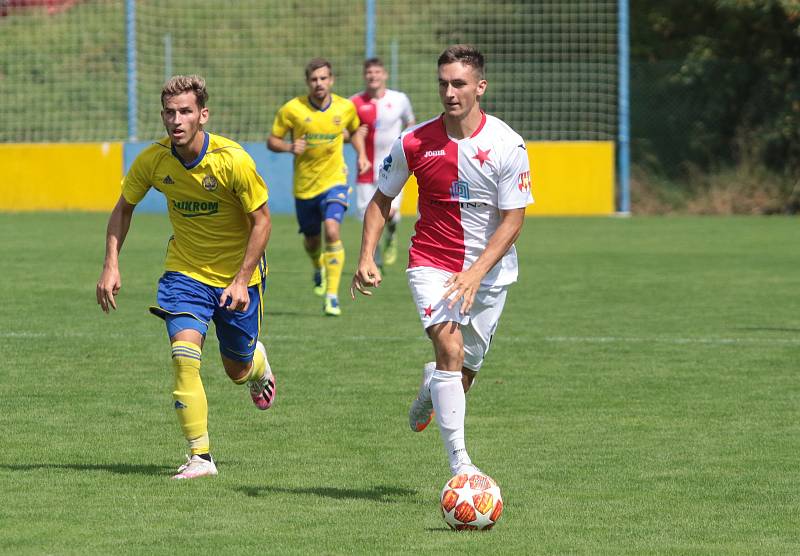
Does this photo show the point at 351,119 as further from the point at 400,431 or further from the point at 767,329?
the point at 400,431

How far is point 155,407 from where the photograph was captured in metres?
8.41

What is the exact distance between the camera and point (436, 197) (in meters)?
6.61

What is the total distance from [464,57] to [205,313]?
5.59 feet

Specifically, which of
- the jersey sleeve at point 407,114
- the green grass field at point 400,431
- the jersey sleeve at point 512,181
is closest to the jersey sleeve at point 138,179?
the green grass field at point 400,431

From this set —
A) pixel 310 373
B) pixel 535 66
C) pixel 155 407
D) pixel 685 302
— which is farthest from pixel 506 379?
pixel 535 66

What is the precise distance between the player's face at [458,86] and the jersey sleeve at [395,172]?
31 centimetres

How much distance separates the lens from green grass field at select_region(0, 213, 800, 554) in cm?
568

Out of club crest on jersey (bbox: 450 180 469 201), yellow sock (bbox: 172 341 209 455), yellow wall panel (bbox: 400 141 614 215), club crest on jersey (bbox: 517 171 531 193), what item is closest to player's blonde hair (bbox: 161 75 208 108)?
yellow sock (bbox: 172 341 209 455)

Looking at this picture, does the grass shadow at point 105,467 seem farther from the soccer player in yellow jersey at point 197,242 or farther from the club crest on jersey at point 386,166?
the club crest on jersey at point 386,166

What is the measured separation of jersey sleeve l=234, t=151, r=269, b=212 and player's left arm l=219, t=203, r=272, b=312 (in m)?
0.03

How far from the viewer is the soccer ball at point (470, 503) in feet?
18.5

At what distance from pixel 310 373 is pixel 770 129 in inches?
817

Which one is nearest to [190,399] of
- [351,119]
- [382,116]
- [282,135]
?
[282,135]

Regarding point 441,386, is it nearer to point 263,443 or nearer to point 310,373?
point 263,443
